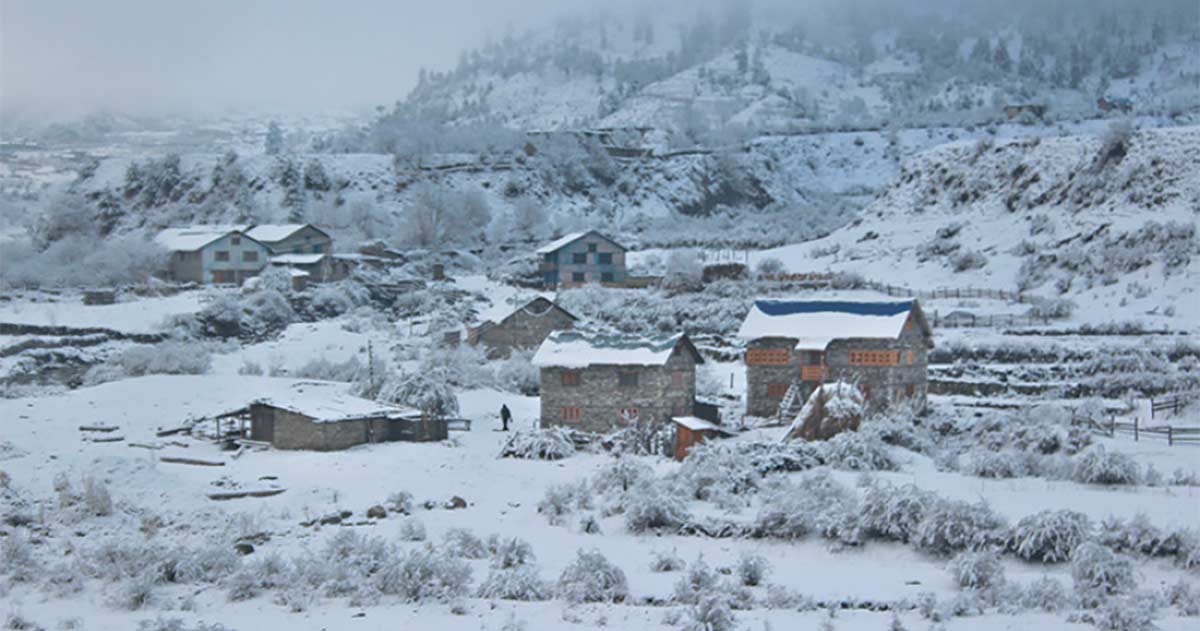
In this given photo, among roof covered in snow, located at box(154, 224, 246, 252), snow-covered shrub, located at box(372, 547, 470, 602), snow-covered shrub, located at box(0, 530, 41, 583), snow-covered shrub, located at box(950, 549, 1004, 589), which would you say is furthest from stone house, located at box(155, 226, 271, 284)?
snow-covered shrub, located at box(950, 549, 1004, 589)

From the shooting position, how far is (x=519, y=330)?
52.4 metres

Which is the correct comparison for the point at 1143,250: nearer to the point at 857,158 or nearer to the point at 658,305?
the point at 658,305

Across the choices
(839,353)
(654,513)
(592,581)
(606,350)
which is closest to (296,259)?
(606,350)

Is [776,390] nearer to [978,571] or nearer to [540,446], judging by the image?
[540,446]

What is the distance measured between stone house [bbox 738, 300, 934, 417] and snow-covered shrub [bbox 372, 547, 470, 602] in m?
17.9

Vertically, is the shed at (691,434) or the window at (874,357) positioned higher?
the window at (874,357)

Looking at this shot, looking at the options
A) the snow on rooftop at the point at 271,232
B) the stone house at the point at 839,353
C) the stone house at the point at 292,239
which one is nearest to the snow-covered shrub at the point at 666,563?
the stone house at the point at 839,353

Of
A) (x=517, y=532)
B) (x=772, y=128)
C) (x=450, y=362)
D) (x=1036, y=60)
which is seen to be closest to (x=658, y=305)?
(x=450, y=362)

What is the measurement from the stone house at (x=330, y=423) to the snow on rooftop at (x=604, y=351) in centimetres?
363

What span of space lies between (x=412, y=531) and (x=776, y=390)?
55.8 feet

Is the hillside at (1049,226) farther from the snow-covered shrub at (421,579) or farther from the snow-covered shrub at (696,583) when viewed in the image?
the snow-covered shrub at (421,579)

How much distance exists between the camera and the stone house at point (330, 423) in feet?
107

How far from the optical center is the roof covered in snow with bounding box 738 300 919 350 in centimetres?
3831

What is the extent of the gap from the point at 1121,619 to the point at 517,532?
432 inches
